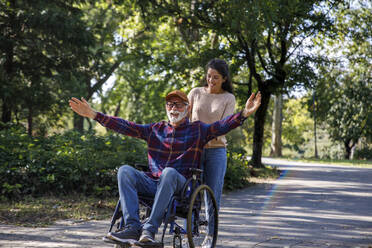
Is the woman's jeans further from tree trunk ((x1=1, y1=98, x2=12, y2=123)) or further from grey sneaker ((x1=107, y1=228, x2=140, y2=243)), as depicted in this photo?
tree trunk ((x1=1, y1=98, x2=12, y2=123))

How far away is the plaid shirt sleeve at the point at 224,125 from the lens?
4020 millimetres

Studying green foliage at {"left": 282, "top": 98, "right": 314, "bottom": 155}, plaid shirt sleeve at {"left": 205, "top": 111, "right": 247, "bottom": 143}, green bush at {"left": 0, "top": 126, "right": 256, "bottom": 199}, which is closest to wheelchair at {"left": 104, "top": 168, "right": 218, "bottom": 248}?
plaid shirt sleeve at {"left": 205, "top": 111, "right": 247, "bottom": 143}

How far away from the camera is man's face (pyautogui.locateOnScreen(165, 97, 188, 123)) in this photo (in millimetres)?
4141

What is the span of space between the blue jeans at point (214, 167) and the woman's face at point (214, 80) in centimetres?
60

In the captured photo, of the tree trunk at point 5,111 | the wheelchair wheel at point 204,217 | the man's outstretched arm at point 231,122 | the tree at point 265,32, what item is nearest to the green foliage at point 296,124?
the tree at point 265,32

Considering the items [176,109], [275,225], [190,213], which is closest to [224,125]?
[176,109]

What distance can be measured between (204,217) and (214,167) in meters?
0.49

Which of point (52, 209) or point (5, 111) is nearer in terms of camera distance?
point (52, 209)

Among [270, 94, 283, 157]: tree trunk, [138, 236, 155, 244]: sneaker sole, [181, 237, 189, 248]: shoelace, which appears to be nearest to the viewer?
[138, 236, 155, 244]: sneaker sole

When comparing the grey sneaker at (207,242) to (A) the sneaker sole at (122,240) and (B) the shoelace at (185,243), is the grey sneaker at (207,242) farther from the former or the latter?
(A) the sneaker sole at (122,240)

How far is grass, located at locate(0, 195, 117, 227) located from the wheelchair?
2203 millimetres

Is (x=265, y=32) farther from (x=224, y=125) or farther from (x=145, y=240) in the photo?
(x=145, y=240)

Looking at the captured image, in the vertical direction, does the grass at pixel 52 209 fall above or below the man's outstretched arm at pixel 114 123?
below

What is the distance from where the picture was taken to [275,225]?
231 inches
